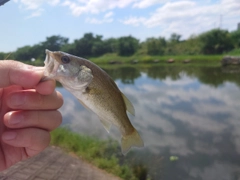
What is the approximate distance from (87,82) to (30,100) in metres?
0.38

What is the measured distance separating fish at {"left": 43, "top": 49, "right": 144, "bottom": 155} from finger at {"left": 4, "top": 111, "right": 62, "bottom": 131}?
0.31 metres

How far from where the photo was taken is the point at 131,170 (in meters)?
7.79

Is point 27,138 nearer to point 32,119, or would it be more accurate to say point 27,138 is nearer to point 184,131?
point 32,119

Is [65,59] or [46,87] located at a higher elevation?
[65,59]

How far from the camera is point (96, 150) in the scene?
865 centimetres

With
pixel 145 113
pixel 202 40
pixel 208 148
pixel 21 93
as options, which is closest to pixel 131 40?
pixel 202 40

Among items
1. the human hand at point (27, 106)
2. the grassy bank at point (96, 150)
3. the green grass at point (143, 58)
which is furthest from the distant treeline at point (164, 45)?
the human hand at point (27, 106)

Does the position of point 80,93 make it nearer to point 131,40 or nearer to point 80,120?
point 80,120

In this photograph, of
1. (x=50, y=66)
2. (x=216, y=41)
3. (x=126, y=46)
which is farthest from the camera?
(x=126, y=46)

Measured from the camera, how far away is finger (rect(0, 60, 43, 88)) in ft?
5.23

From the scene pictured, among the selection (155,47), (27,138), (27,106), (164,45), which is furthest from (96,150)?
(164,45)

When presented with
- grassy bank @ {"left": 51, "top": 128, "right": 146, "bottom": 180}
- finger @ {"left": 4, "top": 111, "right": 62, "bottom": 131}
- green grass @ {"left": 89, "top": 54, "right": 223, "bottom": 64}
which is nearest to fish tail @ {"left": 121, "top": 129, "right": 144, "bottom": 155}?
finger @ {"left": 4, "top": 111, "right": 62, "bottom": 131}

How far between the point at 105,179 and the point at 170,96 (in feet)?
41.6

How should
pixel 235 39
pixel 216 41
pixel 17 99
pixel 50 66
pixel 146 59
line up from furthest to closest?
pixel 146 59
pixel 235 39
pixel 216 41
pixel 17 99
pixel 50 66
